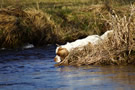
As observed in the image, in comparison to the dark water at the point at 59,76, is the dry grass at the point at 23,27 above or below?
above

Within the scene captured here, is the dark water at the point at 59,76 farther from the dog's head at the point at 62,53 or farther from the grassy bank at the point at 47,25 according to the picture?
the grassy bank at the point at 47,25

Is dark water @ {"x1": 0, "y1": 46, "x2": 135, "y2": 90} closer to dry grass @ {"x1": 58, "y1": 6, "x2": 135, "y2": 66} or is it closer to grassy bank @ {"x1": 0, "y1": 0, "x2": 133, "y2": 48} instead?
dry grass @ {"x1": 58, "y1": 6, "x2": 135, "y2": 66}

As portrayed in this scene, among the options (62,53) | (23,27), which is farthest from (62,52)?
(23,27)

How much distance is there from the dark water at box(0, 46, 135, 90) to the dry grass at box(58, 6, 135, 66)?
33cm

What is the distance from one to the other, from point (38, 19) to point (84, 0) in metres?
7.48

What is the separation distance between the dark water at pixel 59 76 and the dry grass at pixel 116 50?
1.07 feet

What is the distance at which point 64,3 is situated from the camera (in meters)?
24.1

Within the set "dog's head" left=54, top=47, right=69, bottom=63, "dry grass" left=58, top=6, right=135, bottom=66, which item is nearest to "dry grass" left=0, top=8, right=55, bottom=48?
"dog's head" left=54, top=47, right=69, bottom=63

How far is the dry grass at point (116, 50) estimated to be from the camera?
11242 millimetres

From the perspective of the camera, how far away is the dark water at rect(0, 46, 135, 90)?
8.84m

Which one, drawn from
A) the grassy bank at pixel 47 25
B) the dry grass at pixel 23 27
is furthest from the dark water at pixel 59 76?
the grassy bank at pixel 47 25

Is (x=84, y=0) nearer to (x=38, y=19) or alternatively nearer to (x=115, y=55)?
(x=38, y=19)

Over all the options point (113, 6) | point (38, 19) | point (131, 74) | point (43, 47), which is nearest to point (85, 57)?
point (131, 74)

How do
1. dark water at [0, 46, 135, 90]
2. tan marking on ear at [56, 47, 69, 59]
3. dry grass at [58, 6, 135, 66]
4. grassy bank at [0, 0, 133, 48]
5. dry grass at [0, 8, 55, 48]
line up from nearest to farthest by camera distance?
dark water at [0, 46, 135, 90] < dry grass at [58, 6, 135, 66] < tan marking on ear at [56, 47, 69, 59] < dry grass at [0, 8, 55, 48] < grassy bank at [0, 0, 133, 48]
